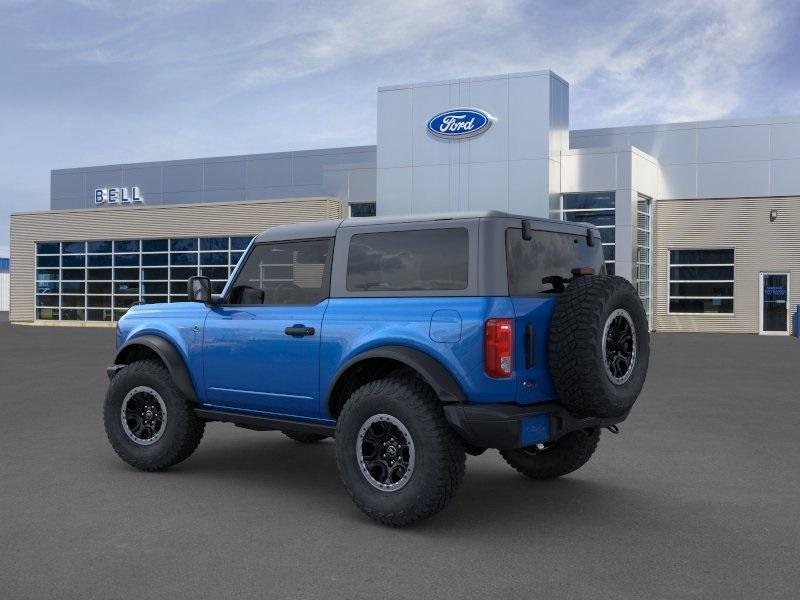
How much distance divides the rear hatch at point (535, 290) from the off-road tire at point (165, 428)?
2.99 m

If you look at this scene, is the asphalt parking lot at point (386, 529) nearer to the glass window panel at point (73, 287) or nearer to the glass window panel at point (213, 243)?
the glass window panel at point (213, 243)

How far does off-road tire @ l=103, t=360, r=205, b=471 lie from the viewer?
705cm

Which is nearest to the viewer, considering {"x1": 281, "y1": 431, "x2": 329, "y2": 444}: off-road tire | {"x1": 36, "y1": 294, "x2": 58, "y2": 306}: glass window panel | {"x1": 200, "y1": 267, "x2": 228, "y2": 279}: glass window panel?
{"x1": 281, "y1": 431, "x2": 329, "y2": 444}: off-road tire

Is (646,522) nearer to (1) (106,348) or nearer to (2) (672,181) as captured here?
(1) (106,348)

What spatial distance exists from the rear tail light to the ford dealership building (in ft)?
73.3

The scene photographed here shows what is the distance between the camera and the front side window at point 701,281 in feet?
105

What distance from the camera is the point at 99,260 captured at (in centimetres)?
3862

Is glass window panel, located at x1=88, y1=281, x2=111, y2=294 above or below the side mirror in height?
above

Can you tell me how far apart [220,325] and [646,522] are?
341 centimetres

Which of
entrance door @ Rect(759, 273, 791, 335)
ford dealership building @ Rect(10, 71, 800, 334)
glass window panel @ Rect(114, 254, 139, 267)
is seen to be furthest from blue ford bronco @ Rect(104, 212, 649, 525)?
glass window panel @ Rect(114, 254, 139, 267)

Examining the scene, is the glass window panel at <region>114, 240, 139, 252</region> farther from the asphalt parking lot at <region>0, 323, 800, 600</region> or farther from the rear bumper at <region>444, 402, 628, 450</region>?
the rear bumper at <region>444, 402, 628, 450</region>

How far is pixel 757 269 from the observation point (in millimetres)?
31781

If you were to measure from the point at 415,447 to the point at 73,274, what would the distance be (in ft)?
121

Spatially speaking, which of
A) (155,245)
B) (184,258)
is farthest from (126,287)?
→ (184,258)
